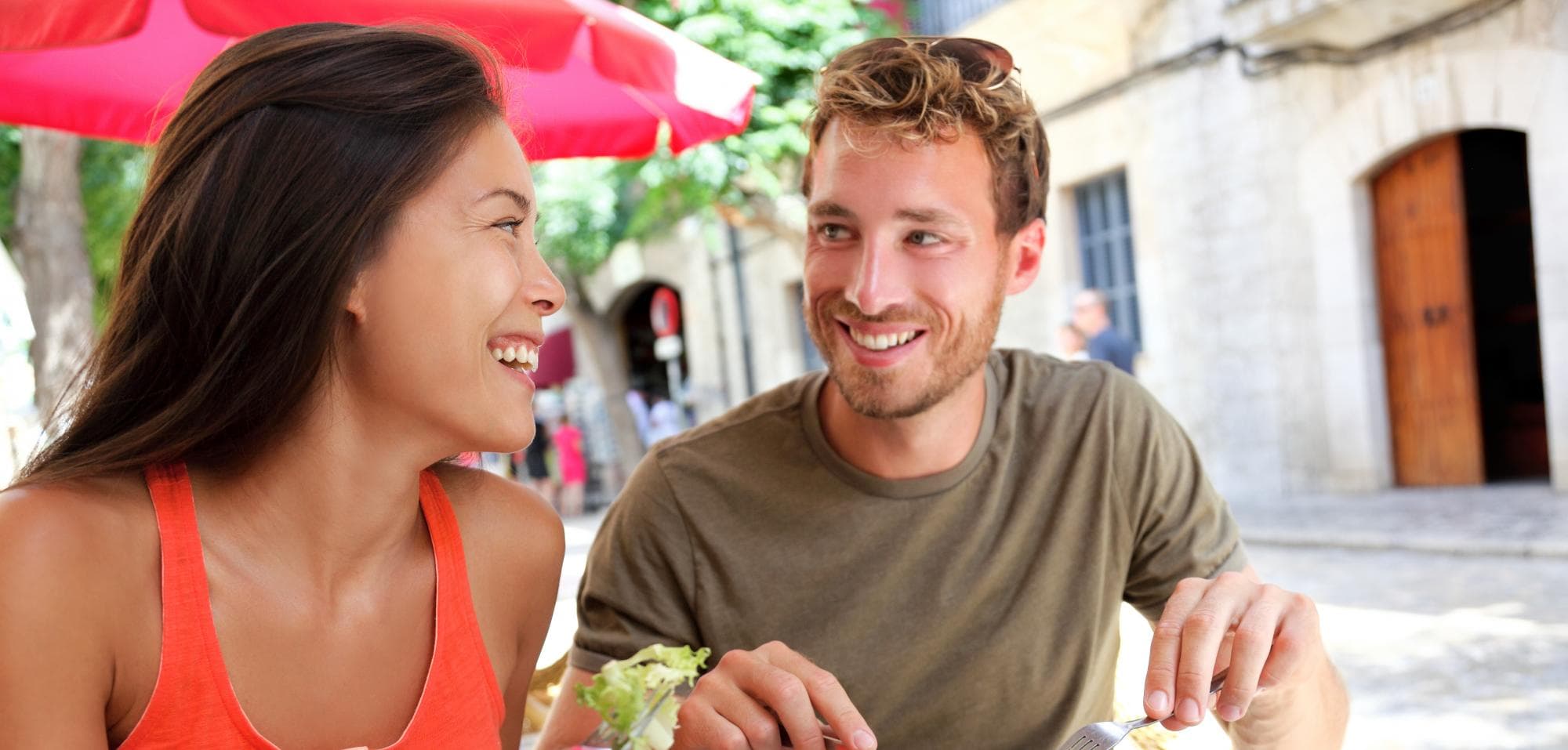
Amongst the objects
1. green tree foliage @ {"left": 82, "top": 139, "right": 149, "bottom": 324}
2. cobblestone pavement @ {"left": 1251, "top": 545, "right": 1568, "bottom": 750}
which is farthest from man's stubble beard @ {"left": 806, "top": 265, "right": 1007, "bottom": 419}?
green tree foliage @ {"left": 82, "top": 139, "right": 149, "bottom": 324}

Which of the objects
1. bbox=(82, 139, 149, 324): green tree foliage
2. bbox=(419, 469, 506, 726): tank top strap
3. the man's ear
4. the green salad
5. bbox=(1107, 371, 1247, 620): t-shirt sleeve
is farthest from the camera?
bbox=(82, 139, 149, 324): green tree foliage

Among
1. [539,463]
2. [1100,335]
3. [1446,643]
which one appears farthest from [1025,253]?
[539,463]

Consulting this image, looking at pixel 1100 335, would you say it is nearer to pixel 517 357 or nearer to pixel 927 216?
pixel 927 216

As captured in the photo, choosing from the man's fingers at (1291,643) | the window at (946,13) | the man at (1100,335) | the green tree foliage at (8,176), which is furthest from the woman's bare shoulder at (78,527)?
the window at (946,13)

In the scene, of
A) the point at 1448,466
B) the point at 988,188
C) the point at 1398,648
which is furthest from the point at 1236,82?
the point at 988,188

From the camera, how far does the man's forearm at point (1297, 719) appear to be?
1.82 meters

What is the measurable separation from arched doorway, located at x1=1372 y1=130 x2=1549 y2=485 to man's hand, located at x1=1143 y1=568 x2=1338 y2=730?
9.86 metres

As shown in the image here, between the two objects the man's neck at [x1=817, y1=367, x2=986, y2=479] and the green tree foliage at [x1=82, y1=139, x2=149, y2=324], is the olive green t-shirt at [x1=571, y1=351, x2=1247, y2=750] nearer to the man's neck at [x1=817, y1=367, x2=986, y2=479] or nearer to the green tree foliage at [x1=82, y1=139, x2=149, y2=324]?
the man's neck at [x1=817, y1=367, x2=986, y2=479]

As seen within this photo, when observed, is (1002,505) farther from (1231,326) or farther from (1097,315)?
(1231,326)

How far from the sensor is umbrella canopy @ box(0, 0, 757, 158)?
2926 millimetres

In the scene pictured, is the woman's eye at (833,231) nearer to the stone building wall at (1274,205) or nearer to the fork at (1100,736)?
the fork at (1100,736)

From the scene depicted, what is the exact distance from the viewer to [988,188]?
2.34 metres

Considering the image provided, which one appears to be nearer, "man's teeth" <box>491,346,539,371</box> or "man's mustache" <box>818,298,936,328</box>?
"man's teeth" <box>491,346,539,371</box>

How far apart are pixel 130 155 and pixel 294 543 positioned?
13.0m
